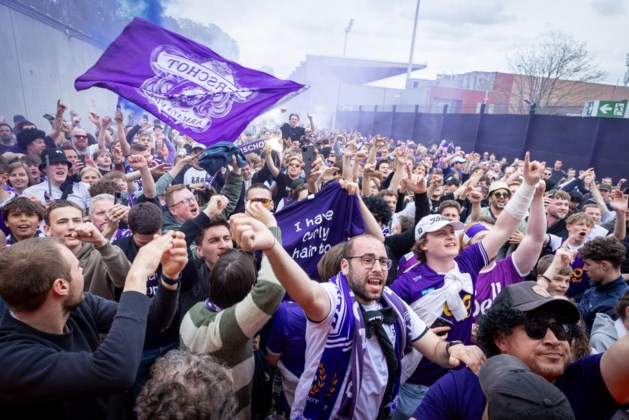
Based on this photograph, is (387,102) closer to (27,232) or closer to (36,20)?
(36,20)

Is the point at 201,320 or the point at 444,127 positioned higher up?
the point at 444,127

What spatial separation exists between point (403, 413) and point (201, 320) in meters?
1.65

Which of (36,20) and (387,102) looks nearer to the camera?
(36,20)

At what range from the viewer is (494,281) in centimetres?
332

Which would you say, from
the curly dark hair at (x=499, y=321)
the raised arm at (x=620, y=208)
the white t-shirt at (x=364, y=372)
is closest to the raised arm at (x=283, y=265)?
the white t-shirt at (x=364, y=372)

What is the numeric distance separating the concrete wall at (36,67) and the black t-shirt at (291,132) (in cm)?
914

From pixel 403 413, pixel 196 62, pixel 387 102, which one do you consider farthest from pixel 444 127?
pixel 387 102

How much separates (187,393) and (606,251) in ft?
12.1

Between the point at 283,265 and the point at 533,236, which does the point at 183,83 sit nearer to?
the point at 283,265

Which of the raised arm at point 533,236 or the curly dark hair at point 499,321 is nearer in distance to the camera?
the curly dark hair at point 499,321

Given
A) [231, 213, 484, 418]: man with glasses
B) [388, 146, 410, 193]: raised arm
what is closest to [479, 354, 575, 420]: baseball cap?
[231, 213, 484, 418]: man with glasses

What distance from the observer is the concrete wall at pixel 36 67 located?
12.4m

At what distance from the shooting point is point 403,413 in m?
2.71

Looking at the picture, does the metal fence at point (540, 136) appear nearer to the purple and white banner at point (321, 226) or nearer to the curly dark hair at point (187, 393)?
the purple and white banner at point (321, 226)
